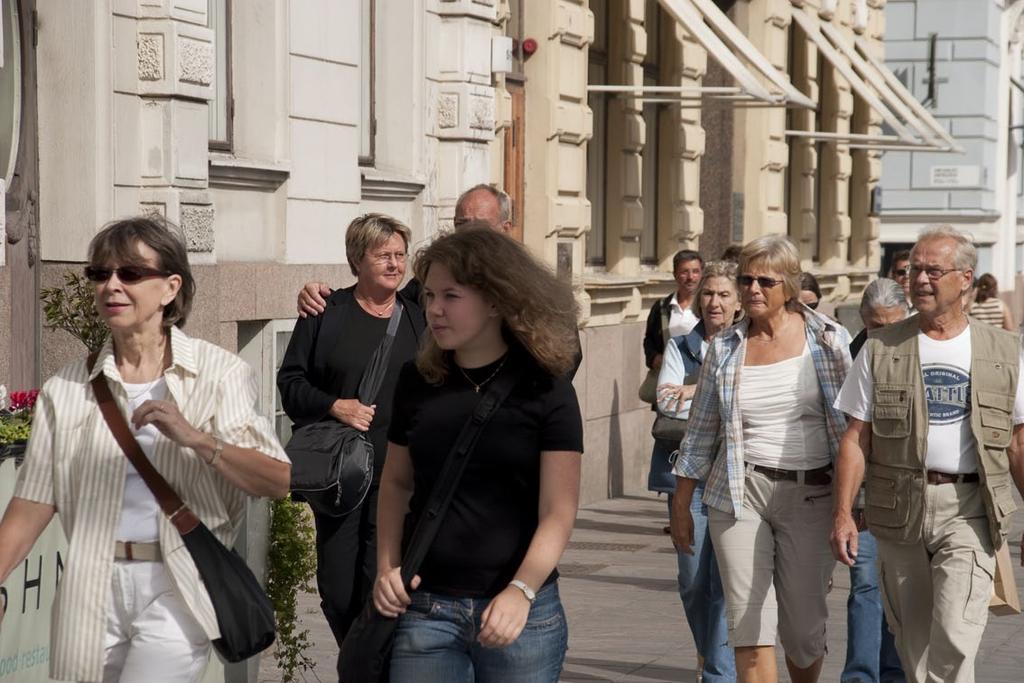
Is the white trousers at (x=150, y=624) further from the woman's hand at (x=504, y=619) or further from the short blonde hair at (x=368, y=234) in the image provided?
the short blonde hair at (x=368, y=234)

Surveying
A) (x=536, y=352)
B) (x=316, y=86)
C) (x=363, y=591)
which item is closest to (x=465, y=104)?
(x=316, y=86)

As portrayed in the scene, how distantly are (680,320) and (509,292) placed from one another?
27.7ft

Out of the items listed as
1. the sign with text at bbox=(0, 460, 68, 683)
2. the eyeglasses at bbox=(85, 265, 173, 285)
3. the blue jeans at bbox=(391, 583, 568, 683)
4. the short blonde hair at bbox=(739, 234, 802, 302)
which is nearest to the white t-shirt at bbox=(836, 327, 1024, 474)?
the short blonde hair at bbox=(739, 234, 802, 302)

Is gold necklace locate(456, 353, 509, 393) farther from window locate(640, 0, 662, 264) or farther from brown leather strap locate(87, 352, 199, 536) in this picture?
window locate(640, 0, 662, 264)

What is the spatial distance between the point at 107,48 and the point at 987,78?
86.8ft

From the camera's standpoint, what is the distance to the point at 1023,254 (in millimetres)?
39312

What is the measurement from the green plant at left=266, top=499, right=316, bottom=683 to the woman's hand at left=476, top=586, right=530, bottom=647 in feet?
9.06

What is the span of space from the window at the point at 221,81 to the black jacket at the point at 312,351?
394cm

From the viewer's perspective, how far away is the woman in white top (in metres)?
4.56

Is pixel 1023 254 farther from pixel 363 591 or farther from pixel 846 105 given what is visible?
pixel 363 591

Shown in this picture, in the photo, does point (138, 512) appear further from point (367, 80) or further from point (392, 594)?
point (367, 80)

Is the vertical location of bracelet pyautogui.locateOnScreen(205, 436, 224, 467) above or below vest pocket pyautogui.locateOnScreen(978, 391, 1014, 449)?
above

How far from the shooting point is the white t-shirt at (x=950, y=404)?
6.79 meters

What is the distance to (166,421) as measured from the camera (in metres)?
4.38
